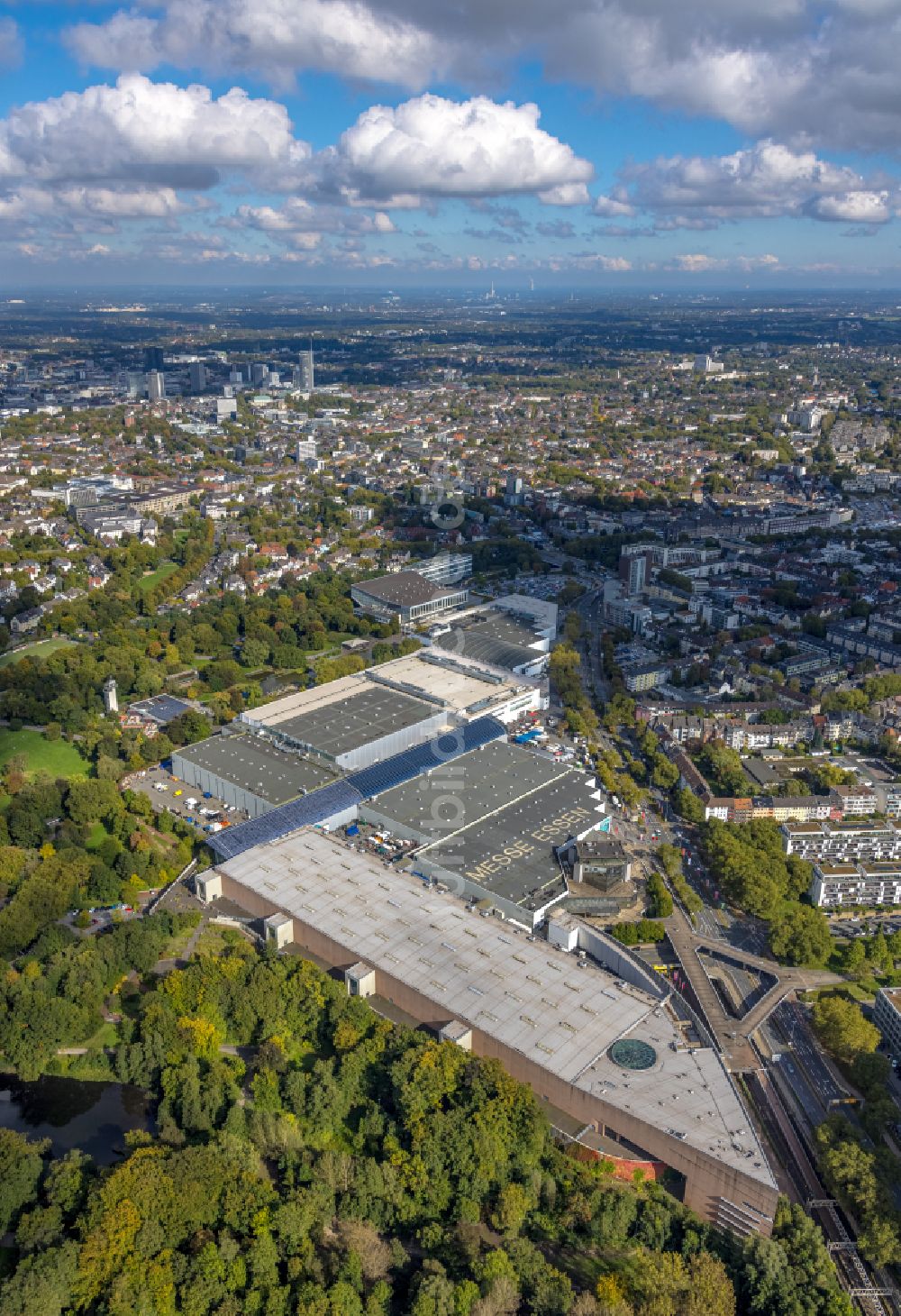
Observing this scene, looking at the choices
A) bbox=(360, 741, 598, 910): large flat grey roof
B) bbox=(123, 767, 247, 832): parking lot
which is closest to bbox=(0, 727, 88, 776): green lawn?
bbox=(123, 767, 247, 832): parking lot

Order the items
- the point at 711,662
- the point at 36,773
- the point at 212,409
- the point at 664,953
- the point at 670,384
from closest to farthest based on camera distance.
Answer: the point at 664,953 → the point at 36,773 → the point at 711,662 → the point at 212,409 → the point at 670,384

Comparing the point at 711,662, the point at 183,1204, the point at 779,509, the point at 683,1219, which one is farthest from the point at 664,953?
the point at 779,509

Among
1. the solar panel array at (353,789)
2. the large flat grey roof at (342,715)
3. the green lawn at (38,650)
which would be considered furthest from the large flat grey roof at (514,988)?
the green lawn at (38,650)

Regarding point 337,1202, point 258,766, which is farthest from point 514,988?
point 258,766

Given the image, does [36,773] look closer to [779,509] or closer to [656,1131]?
[656,1131]

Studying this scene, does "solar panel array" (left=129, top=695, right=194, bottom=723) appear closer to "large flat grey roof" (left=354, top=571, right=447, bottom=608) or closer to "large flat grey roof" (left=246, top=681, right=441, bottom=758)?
"large flat grey roof" (left=246, top=681, right=441, bottom=758)

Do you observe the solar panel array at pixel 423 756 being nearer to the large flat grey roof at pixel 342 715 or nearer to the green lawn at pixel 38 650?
the large flat grey roof at pixel 342 715
